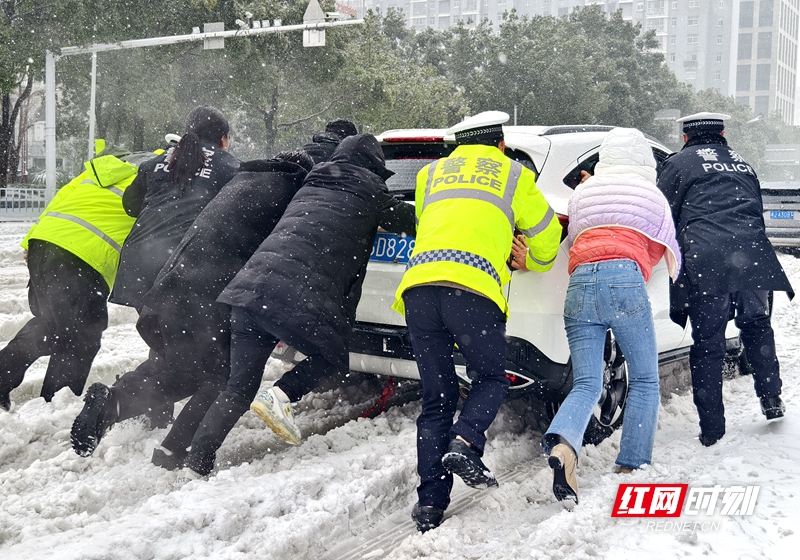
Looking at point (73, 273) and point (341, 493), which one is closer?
point (341, 493)

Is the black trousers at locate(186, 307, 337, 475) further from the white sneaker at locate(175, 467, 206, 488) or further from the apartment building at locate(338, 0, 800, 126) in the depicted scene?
the apartment building at locate(338, 0, 800, 126)

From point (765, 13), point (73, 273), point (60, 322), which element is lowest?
point (60, 322)

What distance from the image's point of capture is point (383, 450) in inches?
174

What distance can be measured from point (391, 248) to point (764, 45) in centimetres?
16199

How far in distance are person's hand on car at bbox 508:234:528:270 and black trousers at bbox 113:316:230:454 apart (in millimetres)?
1589

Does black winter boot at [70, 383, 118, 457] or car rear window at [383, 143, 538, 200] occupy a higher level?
car rear window at [383, 143, 538, 200]

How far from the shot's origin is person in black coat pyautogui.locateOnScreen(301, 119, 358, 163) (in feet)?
15.7

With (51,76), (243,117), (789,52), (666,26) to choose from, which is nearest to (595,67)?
(243,117)

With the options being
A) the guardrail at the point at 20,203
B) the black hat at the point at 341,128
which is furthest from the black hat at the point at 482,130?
the guardrail at the point at 20,203

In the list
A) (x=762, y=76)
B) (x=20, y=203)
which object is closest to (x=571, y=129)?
(x=20, y=203)

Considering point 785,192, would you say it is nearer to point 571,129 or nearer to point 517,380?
point 571,129

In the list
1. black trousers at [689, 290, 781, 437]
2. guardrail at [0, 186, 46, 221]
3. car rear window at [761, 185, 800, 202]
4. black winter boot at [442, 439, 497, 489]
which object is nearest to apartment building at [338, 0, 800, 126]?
guardrail at [0, 186, 46, 221]

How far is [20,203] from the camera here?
23.7 m

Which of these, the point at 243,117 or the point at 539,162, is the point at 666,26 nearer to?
the point at 243,117
